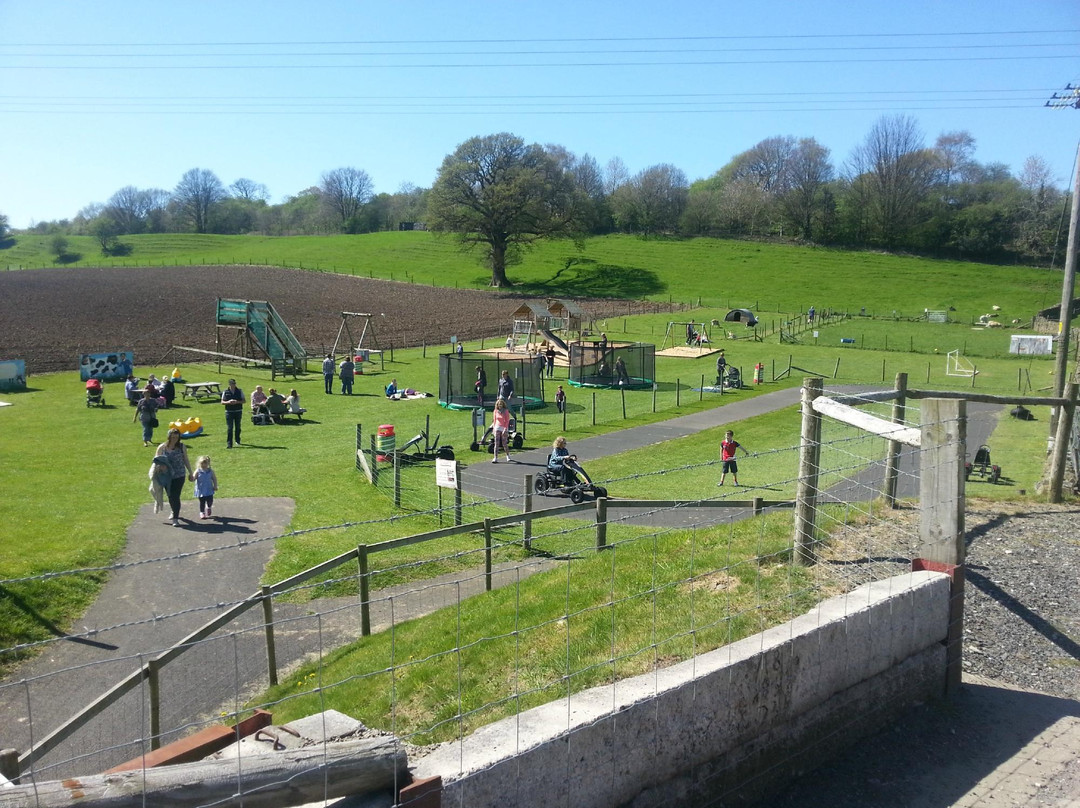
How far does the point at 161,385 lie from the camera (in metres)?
30.1

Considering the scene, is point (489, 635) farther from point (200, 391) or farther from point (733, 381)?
point (733, 381)

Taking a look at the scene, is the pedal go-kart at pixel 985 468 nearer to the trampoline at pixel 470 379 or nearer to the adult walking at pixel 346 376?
the trampoline at pixel 470 379

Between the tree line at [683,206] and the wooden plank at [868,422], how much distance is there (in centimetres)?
7633

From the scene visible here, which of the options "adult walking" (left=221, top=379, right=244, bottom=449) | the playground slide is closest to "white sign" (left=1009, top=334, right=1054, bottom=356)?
the playground slide

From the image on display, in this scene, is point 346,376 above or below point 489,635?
below

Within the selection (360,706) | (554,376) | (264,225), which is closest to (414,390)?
(554,376)

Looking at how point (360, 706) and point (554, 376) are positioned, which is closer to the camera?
point (360, 706)

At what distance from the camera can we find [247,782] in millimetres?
3641

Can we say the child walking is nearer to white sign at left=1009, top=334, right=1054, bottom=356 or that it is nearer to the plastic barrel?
the plastic barrel

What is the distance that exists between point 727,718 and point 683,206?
116921mm

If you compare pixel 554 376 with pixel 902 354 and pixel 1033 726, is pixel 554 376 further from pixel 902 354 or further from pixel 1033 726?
pixel 1033 726

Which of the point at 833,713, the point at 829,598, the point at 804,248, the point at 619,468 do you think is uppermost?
the point at 804,248

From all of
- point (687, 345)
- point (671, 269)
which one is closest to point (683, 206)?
point (671, 269)

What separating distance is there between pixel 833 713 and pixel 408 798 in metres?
3.36
